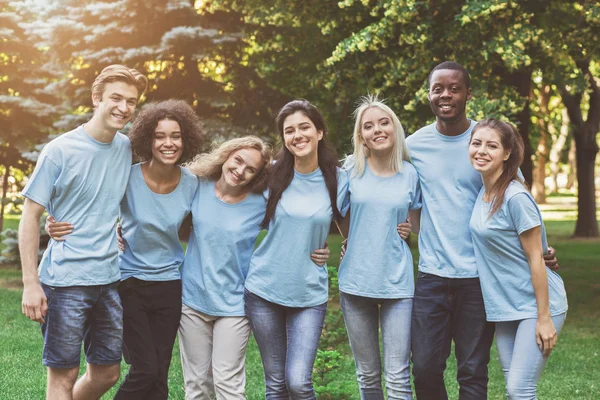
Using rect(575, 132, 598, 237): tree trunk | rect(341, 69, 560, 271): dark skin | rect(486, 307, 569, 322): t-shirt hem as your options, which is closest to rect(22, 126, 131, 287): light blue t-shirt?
rect(341, 69, 560, 271): dark skin

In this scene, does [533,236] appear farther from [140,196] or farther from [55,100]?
[55,100]

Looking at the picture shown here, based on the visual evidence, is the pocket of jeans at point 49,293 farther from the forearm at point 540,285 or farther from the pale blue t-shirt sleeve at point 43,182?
the forearm at point 540,285

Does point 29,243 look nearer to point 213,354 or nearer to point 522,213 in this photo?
point 213,354

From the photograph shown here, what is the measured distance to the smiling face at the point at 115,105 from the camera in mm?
4559

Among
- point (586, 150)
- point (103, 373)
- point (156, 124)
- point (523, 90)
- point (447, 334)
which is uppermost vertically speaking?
point (523, 90)

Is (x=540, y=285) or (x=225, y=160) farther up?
(x=225, y=160)

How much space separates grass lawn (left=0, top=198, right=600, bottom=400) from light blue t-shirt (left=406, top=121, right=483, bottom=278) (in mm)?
1896

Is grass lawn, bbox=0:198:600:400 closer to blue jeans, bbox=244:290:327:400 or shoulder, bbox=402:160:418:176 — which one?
blue jeans, bbox=244:290:327:400

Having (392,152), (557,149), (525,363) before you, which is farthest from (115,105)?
(557,149)

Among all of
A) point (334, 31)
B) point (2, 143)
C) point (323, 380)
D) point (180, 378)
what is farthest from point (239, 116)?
point (323, 380)

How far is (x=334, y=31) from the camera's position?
42.7ft

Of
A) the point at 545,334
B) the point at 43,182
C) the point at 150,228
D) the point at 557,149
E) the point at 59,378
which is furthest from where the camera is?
the point at 557,149

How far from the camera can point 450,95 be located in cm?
471

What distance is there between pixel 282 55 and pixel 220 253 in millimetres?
11494
